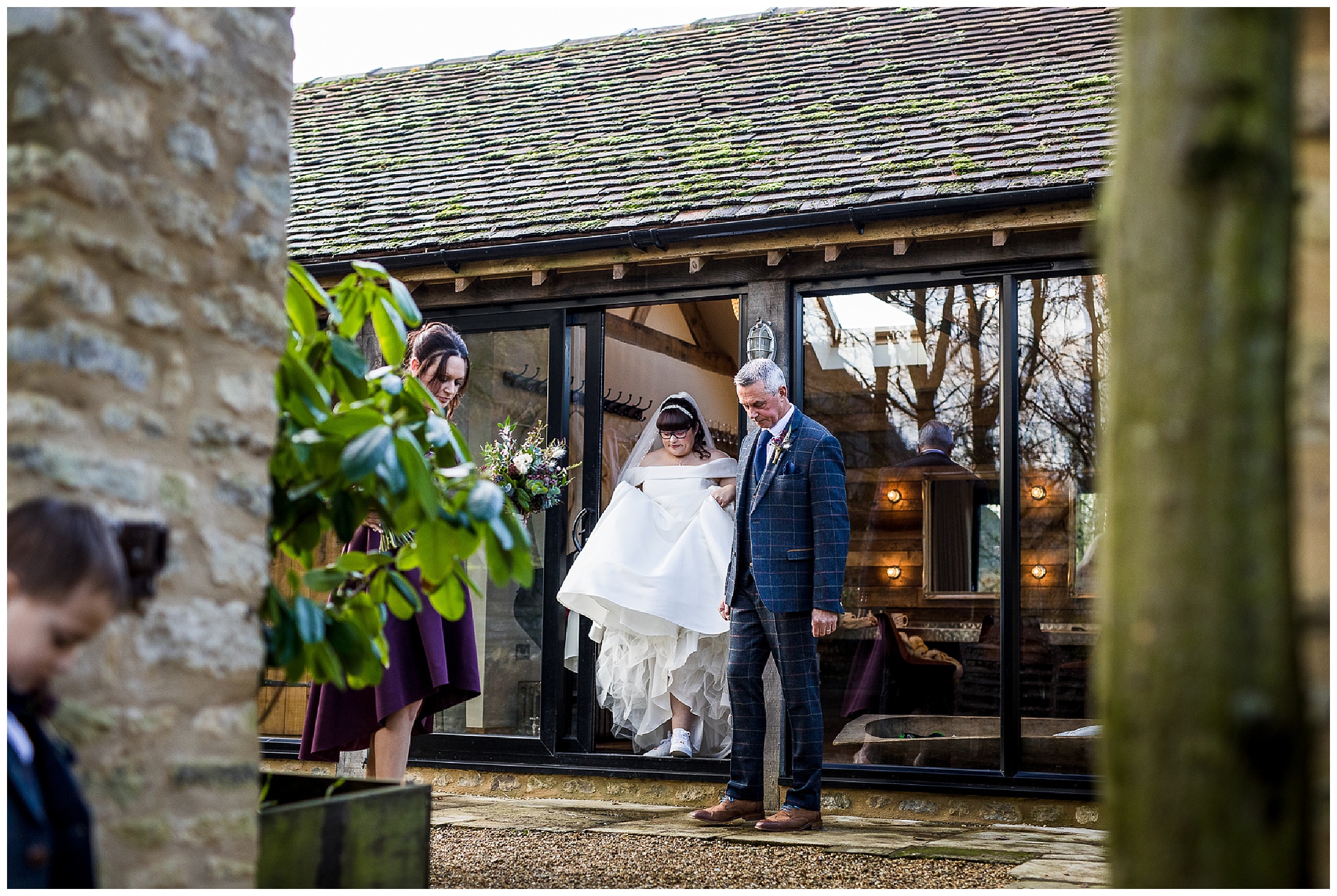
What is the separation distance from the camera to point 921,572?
6719 millimetres

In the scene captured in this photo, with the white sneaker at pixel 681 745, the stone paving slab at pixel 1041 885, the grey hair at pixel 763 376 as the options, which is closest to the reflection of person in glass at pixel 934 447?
the grey hair at pixel 763 376

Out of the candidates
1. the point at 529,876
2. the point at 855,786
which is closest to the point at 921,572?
the point at 855,786

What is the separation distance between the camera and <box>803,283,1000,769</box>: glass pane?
20.8 feet

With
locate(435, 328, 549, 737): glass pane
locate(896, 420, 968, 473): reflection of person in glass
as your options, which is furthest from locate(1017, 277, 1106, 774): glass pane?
locate(435, 328, 549, 737): glass pane

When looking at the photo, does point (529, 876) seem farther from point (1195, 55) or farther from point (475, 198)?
point (475, 198)

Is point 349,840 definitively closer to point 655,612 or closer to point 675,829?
point 675,829

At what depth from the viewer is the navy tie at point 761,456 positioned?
18.6 ft

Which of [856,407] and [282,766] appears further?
[282,766]

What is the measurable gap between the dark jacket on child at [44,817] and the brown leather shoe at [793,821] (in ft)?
11.4

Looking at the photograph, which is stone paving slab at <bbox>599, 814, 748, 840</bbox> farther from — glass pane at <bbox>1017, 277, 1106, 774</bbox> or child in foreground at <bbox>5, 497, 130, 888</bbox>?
child in foreground at <bbox>5, 497, 130, 888</bbox>

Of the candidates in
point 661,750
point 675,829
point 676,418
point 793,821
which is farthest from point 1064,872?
point 676,418

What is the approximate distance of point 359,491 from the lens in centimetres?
302

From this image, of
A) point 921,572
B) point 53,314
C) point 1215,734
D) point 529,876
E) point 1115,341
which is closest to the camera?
point 1215,734

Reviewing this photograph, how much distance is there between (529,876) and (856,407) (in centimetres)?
336
